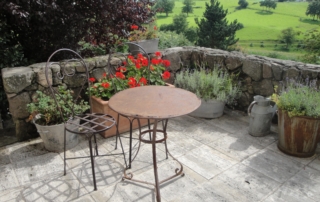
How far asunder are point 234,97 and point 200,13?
13.1 meters

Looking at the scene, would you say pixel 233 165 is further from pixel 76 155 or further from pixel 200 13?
pixel 200 13

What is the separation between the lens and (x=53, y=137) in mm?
2490

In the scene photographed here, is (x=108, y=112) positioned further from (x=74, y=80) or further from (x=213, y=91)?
(x=213, y=91)

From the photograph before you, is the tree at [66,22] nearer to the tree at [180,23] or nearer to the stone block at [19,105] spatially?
the stone block at [19,105]

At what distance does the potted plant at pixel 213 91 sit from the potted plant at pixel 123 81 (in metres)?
0.49

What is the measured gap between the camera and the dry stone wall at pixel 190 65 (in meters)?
2.57

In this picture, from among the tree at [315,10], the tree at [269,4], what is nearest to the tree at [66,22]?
the tree at [315,10]

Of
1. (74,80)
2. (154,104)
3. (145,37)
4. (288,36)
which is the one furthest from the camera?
(288,36)

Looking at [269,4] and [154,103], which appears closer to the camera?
[154,103]

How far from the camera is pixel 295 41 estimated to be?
13.7 metres

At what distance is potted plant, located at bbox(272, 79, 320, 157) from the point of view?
233cm

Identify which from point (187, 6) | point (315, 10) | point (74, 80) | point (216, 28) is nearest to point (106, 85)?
point (74, 80)

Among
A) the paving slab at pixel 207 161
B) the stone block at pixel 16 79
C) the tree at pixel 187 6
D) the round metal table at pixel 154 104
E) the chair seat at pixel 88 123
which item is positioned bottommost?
the paving slab at pixel 207 161

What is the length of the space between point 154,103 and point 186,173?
28.9 inches
